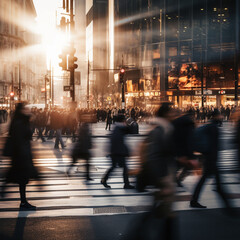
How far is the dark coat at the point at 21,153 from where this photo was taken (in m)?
7.22

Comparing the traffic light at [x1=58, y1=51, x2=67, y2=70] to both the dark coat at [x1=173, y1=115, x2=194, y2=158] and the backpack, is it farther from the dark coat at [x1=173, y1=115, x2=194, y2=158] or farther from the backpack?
the backpack

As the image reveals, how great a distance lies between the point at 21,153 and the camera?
7.32 m

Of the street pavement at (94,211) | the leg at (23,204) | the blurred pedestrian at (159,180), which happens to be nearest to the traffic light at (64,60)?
the street pavement at (94,211)

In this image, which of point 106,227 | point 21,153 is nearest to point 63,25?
point 21,153

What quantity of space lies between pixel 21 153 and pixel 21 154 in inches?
0.8

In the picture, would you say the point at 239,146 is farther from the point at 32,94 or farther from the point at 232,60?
the point at 32,94

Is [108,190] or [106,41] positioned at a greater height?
[106,41]

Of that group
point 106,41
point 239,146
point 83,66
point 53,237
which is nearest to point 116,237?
point 53,237

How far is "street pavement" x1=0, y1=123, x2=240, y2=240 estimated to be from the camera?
5.61 meters

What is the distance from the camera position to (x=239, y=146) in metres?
7.98

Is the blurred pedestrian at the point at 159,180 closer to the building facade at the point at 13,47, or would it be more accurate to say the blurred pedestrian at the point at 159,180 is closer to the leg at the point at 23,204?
the leg at the point at 23,204

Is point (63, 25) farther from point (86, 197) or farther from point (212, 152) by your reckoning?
point (212, 152)

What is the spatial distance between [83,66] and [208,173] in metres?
147

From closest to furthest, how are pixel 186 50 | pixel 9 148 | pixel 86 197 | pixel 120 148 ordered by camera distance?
pixel 9 148
pixel 86 197
pixel 120 148
pixel 186 50
